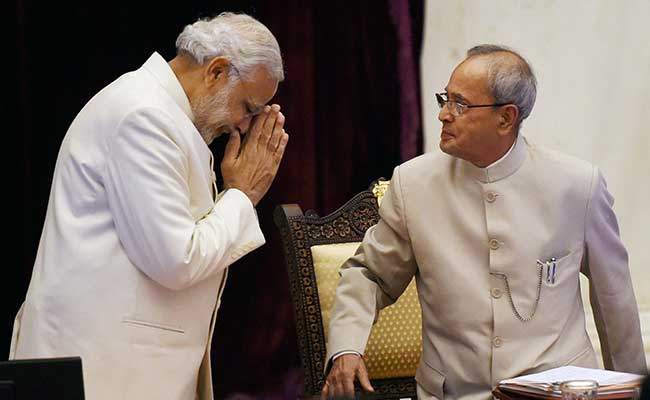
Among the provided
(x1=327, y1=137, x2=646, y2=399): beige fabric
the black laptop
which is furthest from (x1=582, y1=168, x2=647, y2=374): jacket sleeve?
the black laptop

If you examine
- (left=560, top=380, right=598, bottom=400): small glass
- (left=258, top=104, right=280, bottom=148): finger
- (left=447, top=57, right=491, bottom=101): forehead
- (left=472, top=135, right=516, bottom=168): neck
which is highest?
(left=447, top=57, right=491, bottom=101): forehead

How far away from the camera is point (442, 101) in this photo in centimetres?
331

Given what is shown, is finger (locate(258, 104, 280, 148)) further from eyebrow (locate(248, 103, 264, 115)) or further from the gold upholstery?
the gold upholstery

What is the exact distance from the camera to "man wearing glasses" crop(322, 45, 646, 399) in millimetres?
3252

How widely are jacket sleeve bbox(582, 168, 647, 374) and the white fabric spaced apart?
1.92 meters

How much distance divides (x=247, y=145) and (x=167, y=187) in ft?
1.27

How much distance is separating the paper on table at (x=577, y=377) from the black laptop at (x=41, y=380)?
1061 mm

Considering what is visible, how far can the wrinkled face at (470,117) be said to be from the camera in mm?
3270

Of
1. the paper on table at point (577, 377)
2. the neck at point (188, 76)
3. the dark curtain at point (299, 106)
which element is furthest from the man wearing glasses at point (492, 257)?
the dark curtain at point (299, 106)

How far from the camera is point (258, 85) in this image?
3256 millimetres

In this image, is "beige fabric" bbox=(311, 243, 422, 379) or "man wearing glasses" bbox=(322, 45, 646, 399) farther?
"beige fabric" bbox=(311, 243, 422, 379)

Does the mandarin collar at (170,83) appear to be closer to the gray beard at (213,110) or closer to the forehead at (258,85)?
the gray beard at (213,110)

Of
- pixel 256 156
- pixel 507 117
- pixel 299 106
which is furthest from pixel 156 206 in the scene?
pixel 299 106

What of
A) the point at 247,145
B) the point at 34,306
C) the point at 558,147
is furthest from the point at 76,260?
the point at 558,147
